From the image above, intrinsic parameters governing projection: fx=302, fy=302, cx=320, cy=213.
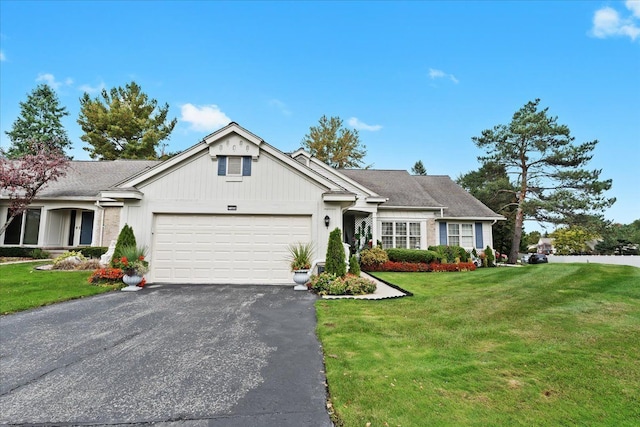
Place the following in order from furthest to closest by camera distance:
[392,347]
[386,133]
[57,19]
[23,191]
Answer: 1. [386,133]
2. [23,191]
3. [57,19]
4. [392,347]

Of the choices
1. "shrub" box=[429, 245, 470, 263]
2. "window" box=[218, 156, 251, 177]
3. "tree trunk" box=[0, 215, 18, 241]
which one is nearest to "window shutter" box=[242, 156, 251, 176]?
"window" box=[218, 156, 251, 177]

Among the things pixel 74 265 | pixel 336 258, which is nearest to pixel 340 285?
pixel 336 258

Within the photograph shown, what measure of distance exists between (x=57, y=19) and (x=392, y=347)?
2015 cm

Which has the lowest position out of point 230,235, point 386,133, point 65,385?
point 65,385

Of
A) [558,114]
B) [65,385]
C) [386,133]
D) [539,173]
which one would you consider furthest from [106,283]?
[558,114]

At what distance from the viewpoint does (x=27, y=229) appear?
16.8 m

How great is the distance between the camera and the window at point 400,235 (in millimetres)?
16797

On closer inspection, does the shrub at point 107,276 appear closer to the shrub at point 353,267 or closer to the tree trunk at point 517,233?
the shrub at point 353,267

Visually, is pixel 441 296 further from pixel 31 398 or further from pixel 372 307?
pixel 31 398

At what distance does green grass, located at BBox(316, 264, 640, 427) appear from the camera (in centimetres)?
279

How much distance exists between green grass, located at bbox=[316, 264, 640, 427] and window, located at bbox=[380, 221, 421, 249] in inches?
355

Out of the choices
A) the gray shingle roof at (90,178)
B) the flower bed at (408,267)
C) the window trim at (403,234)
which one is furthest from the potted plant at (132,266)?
the window trim at (403,234)

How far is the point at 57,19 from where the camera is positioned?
14352 millimetres

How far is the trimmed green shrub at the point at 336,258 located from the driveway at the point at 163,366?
2.90 meters
